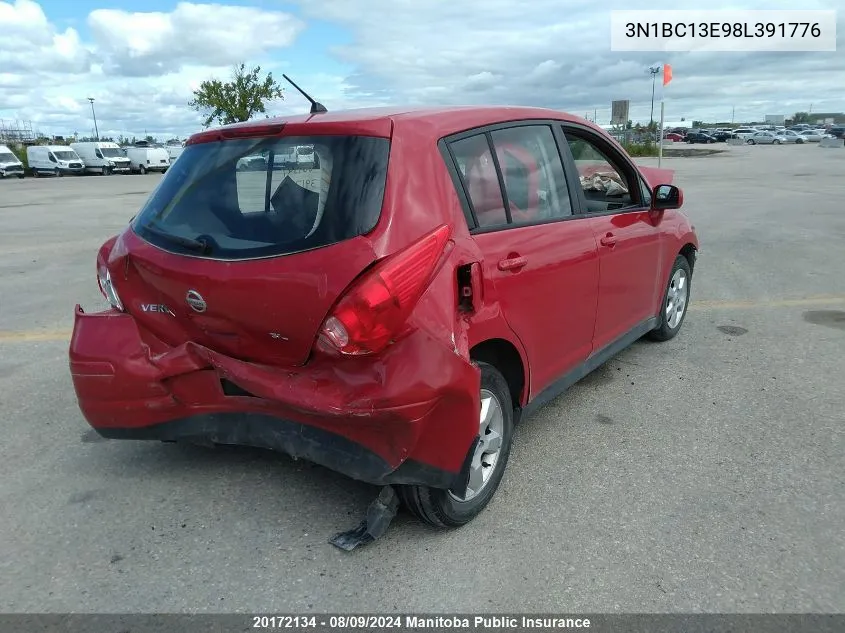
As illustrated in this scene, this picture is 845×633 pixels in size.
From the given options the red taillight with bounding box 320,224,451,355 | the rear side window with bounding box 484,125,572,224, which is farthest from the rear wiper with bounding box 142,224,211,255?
the rear side window with bounding box 484,125,572,224

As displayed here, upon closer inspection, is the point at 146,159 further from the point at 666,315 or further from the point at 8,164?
the point at 666,315

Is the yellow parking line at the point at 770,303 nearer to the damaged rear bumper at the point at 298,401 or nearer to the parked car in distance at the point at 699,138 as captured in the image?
the damaged rear bumper at the point at 298,401

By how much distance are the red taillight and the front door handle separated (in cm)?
165

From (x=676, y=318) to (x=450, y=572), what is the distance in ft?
11.7

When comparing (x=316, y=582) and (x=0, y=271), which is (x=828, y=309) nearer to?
(x=316, y=582)

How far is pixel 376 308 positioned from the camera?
2.38 meters

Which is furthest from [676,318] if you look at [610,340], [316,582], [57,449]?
[57,449]

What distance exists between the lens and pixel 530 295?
3115 mm

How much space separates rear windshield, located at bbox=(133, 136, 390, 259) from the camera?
8.30 ft

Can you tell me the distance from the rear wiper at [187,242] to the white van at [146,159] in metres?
43.4

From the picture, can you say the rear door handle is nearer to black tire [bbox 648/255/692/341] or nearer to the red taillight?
the red taillight

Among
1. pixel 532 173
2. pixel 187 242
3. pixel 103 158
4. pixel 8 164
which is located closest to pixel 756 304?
pixel 532 173

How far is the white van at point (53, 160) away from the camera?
139 feet

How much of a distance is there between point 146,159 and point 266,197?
4413 cm
